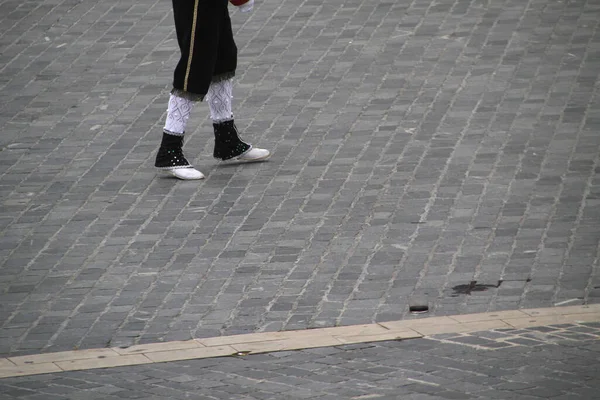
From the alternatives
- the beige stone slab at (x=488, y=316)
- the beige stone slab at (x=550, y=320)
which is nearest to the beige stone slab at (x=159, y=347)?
the beige stone slab at (x=488, y=316)

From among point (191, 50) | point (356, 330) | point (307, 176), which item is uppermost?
point (191, 50)

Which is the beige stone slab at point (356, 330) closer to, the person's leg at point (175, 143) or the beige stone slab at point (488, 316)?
the beige stone slab at point (488, 316)

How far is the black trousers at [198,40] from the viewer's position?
8.65 metres

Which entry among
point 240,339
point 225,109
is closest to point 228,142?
point 225,109

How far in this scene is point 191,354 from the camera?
6449 mm

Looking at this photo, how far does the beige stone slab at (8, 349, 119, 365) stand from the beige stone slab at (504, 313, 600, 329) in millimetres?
2026

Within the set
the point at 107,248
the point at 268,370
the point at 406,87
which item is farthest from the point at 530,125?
the point at 268,370

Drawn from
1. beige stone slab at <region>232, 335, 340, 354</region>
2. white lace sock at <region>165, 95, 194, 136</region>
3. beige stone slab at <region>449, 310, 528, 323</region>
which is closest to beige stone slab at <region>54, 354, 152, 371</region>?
beige stone slab at <region>232, 335, 340, 354</region>

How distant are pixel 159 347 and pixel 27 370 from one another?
0.66 metres

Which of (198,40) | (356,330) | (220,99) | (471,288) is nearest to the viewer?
(356,330)

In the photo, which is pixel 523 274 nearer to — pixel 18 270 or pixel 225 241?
pixel 225 241

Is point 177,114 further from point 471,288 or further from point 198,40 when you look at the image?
point 471,288

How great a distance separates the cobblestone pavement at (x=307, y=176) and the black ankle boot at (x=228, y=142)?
0.14 meters

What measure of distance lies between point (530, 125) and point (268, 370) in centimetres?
399
